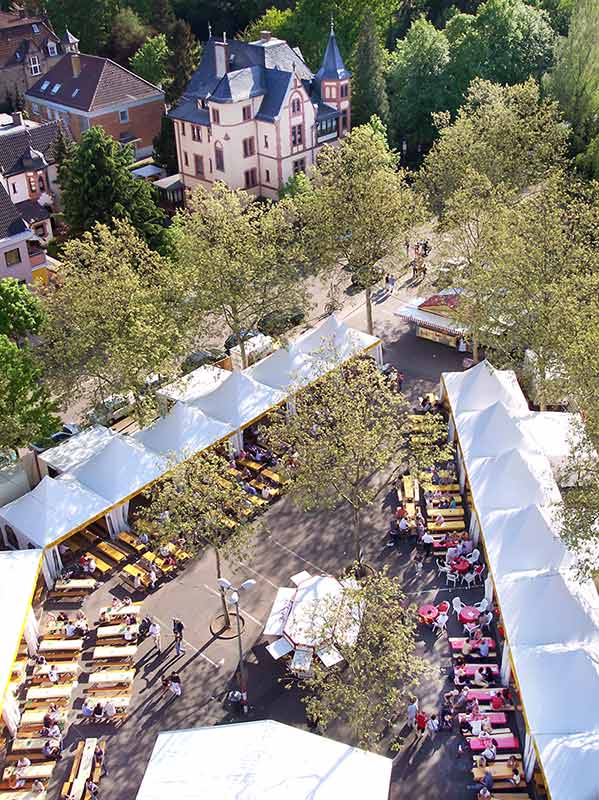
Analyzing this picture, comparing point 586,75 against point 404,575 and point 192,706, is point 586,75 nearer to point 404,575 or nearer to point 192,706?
point 404,575

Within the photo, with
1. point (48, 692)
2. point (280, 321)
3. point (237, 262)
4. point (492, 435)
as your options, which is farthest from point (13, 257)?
point (492, 435)

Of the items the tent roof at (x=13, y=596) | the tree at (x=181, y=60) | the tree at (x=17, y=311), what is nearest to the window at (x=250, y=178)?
the tree at (x=181, y=60)

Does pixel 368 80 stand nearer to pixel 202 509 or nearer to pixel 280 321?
pixel 280 321

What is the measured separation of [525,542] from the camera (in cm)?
2845

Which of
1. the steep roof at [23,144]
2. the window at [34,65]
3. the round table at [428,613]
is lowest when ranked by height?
the round table at [428,613]

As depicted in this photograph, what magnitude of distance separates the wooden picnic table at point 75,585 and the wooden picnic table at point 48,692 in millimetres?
4363

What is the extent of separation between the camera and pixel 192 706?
87.6ft

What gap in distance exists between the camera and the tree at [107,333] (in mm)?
35469

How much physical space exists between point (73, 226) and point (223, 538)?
2529cm

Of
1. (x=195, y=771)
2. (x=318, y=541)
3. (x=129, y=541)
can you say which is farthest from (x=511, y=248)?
(x=195, y=771)

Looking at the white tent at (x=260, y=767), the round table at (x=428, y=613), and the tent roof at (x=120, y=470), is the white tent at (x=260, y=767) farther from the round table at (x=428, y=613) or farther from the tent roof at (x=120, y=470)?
the tent roof at (x=120, y=470)

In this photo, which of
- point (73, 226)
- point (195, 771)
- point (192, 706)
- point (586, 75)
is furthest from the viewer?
point (586, 75)

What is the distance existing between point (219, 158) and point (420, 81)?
1835 cm

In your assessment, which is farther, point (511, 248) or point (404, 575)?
point (511, 248)
